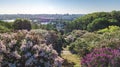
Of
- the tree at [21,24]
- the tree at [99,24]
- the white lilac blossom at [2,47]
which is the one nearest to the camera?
the white lilac blossom at [2,47]

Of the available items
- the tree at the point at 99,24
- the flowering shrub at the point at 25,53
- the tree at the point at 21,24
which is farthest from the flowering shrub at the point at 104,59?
the tree at the point at 99,24

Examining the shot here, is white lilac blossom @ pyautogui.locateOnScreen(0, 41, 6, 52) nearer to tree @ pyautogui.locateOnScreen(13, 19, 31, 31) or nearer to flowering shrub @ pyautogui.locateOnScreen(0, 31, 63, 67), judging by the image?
flowering shrub @ pyautogui.locateOnScreen(0, 31, 63, 67)

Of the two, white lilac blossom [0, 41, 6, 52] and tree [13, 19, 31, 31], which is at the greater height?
white lilac blossom [0, 41, 6, 52]

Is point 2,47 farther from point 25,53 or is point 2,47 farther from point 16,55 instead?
point 25,53

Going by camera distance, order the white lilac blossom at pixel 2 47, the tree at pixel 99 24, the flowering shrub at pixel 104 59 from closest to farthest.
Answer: the white lilac blossom at pixel 2 47, the flowering shrub at pixel 104 59, the tree at pixel 99 24

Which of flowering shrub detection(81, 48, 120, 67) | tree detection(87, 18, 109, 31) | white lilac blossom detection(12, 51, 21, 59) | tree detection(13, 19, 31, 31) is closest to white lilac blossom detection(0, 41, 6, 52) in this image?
white lilac blossom detection(12, 51, 21, 59)

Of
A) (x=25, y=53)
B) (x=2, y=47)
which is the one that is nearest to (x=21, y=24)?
(x=25, y=53)

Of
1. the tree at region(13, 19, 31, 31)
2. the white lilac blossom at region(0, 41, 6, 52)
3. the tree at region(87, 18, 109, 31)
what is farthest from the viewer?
the tree at region(87, 18, 109, 31)

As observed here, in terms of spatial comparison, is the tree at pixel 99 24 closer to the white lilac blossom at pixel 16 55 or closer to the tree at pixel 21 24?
the tree at pixel 21 24

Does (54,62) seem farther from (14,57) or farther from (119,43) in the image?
(119,43)
